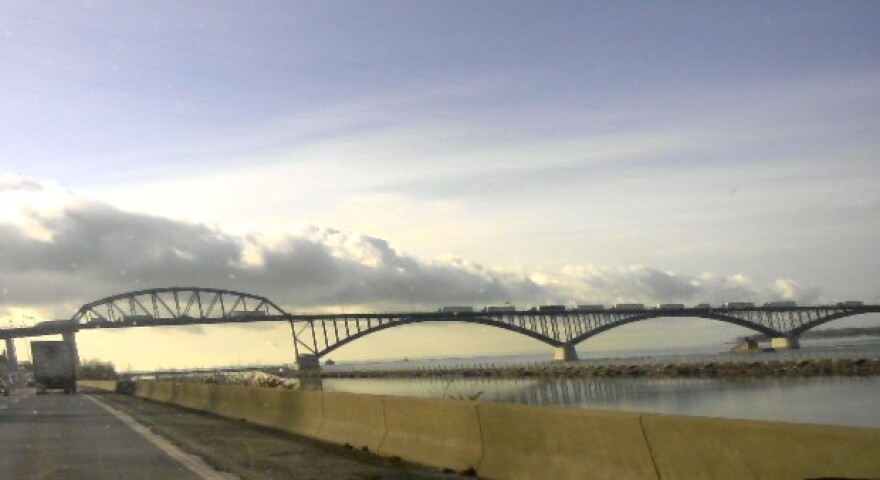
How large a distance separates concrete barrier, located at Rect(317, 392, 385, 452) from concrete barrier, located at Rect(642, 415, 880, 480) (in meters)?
9.49

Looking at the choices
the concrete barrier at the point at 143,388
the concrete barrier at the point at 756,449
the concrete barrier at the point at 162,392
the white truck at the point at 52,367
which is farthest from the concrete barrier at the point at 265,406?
the white truck at the point at 52,367

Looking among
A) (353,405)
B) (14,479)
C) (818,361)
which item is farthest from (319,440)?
(818,361)

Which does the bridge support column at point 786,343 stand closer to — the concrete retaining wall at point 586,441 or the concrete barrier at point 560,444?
the concrete retaining wall at point 586,441

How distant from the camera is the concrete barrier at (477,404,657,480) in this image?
10.8m

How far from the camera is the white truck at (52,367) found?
77438mm

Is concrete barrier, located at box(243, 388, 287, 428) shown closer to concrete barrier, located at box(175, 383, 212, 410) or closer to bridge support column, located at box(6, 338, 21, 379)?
concrete barrier, located at box(175, 383, 212, 410)

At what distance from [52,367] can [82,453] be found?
62.5 metres

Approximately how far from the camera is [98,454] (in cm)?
1978

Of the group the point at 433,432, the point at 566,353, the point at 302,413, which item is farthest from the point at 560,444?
the point at 566,353

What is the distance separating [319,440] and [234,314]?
507 ft

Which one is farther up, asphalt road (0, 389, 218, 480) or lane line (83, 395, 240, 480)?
asphalt road (0, 389, 218, 480)

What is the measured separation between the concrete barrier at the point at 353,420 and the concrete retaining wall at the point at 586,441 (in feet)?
0.08

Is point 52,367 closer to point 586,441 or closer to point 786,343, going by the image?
point 586,441

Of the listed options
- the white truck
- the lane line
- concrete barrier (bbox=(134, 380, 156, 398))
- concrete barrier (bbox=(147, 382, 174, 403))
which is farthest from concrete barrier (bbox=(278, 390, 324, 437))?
the white truck
